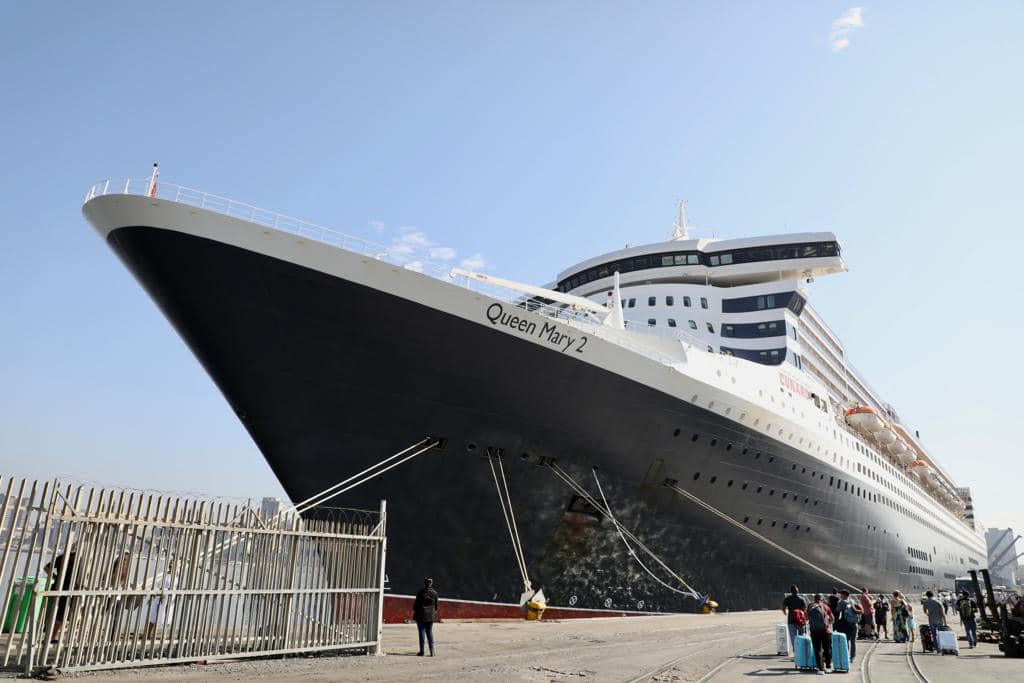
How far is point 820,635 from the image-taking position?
28.6 feet

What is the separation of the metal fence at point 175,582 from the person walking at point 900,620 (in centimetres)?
1069

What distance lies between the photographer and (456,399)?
1171 cm

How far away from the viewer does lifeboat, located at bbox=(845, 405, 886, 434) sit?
27.9 m

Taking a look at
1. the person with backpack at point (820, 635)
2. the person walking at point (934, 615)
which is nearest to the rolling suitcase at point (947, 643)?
the person walking at point (934, 615)

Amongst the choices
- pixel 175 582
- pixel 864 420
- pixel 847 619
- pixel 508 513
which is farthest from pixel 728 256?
pixel 175 582

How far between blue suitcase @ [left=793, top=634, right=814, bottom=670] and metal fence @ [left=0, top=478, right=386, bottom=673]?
5.70m

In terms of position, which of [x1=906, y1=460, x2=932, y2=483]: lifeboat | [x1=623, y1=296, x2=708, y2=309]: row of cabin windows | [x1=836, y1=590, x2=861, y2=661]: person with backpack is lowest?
[x1=836, y1=590, x2=861, y2=661]: person with backpack

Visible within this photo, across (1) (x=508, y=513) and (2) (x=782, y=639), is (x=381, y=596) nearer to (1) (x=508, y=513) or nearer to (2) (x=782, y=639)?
(1) (x=508, y=513)

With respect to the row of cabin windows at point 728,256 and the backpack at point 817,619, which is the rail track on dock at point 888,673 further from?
the row of cabin windows at point 728,256

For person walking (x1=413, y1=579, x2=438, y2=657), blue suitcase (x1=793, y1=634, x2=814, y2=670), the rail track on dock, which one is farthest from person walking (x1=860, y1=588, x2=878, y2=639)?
person walking (x1=413, y1=579, x2=438, y2=657)

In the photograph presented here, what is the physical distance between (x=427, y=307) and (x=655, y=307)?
45.3ft

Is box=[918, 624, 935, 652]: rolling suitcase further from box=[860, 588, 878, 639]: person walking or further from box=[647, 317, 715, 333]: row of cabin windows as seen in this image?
box=[647, 317, 715, 333]: row of cabin windows

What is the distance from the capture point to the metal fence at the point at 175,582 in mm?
6184

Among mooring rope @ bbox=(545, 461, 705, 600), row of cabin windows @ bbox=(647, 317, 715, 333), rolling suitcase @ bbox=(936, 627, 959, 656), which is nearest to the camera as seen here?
rolling suitcase @ bbox=(936, 627, 959, 656)
